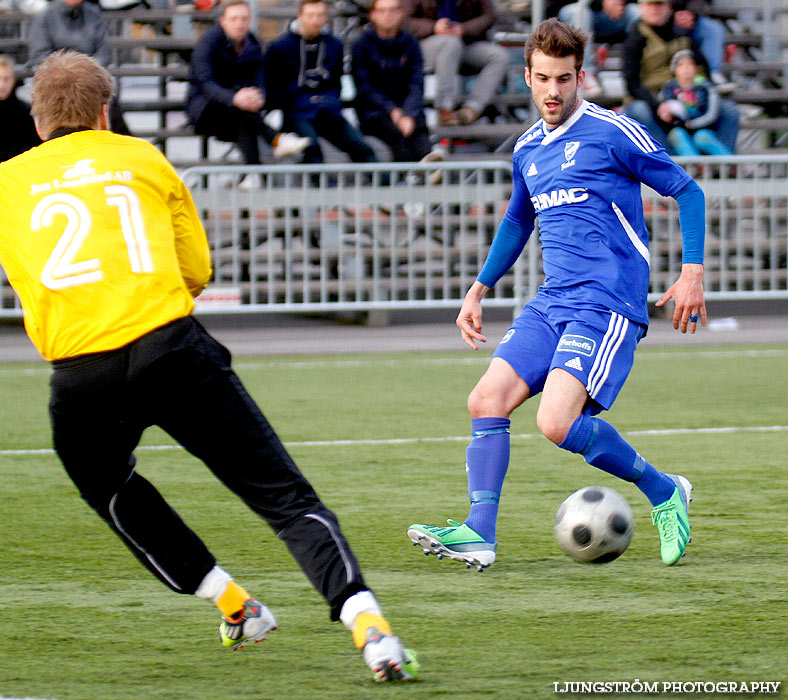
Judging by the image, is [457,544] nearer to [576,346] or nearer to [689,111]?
[576,346]

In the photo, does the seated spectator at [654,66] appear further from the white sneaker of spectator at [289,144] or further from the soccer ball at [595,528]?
the soccer ball at [595,528]

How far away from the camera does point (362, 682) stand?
360 centimetres

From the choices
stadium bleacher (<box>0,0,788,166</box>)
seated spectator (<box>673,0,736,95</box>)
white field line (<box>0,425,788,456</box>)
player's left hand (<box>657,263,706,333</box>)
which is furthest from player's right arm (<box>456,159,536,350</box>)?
seated spectator (<box>673,0,736,95</box>)

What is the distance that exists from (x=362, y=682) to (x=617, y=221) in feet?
7.03

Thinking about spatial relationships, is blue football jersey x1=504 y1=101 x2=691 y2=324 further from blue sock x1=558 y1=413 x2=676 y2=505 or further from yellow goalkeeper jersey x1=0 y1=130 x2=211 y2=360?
yellow goalkeeper jersey x1=0 y1=130 x2=211 y2=360

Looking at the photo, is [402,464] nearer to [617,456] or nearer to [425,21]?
[617,456]

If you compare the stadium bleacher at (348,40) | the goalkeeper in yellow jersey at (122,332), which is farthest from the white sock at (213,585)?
the stadium bleacher at (348,40)

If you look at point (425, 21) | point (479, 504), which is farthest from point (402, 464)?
point (425, 21)

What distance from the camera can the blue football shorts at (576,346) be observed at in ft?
16.0

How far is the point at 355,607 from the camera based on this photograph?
3494 millimetres

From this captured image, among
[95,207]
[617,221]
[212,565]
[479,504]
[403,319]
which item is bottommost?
[403,319]

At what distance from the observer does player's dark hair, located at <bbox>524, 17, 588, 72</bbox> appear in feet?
16.0

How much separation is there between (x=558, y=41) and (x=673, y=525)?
Answer: 1.80m

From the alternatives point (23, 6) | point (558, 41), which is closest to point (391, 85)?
point (23, 6)
